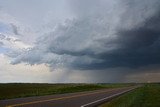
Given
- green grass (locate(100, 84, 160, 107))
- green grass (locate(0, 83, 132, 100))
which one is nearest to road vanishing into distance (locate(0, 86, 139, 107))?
green grass (locate(100, 84, 160, 107))

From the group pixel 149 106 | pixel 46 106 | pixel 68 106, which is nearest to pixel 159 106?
pixel 149 106

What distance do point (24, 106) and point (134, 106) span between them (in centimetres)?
759

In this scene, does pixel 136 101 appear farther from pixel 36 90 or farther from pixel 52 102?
pixel 36 90

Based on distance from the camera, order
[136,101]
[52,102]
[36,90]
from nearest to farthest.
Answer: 1. [52,102]
2. [136,101]
3. [36,90]

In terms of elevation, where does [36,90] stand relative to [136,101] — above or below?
above

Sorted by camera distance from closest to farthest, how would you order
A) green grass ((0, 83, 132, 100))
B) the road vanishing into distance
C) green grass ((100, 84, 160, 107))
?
1. the road vanishing into distance
2. green grass ((100, 84, 160, 107))
3. green grass ((0, 83, 132, 100))

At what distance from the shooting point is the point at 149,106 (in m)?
21.0

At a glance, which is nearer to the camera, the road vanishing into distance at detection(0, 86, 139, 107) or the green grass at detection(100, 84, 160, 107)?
the road vanishing into distance at detection(0, 86, 139, 107)

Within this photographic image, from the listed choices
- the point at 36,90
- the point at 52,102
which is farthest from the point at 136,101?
the point at 36,90

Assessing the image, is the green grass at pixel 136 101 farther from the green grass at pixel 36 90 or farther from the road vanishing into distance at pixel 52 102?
the green grass at pixel 36 90

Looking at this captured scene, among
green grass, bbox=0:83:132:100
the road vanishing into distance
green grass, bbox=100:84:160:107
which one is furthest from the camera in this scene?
green grass, bbox=0:83:132:100

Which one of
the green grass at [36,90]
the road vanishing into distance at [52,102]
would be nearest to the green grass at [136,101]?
the road vanishing into distance at [52,102]

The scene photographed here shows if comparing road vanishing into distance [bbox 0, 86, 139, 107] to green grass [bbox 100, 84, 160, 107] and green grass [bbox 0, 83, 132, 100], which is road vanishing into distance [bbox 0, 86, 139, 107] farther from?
green grass [bbox 0, 83, 132, 100]

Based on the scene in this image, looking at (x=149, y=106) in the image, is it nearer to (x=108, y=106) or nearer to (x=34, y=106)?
(x=108, y=106)
